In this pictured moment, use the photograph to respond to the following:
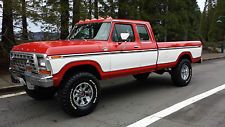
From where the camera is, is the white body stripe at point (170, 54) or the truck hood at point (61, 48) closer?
the truck hood at point (61, 48)

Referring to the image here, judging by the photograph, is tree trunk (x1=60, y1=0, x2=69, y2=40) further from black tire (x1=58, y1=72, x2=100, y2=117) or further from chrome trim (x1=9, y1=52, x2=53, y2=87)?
black tire (x1=58, y1=72, x2=100, y2=117)

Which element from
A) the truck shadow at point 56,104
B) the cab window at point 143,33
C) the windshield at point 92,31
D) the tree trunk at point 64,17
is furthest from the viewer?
the tree trunk at point 64,17

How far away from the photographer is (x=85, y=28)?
7293mm

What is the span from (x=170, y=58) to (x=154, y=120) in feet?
10.1

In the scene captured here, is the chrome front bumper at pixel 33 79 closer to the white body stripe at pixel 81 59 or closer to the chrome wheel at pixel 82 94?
the white body stripe at pixel 81 59

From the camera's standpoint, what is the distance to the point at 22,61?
603 centimetres

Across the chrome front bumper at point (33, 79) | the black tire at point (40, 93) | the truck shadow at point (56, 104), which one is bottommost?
the truck shadow at point (56, 104)

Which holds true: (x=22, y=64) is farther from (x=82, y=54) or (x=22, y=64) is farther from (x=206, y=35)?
(x=206, y=35)

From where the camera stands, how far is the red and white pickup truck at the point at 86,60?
5544mm

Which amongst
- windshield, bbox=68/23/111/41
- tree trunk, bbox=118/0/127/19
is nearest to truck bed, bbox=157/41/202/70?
windshield, bbox=68/23/111/41

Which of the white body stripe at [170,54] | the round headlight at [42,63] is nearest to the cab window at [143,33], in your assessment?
the white body stripe at [170,54]

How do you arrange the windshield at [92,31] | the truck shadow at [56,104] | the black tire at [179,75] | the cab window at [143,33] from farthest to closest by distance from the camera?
the black tire at [179,75] → the cab window at [143,33] → the windshield at [92,31] → the truck shadow at [56,104]

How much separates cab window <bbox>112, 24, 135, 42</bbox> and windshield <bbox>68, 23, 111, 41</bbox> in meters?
0.19

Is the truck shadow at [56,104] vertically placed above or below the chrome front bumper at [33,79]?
below
